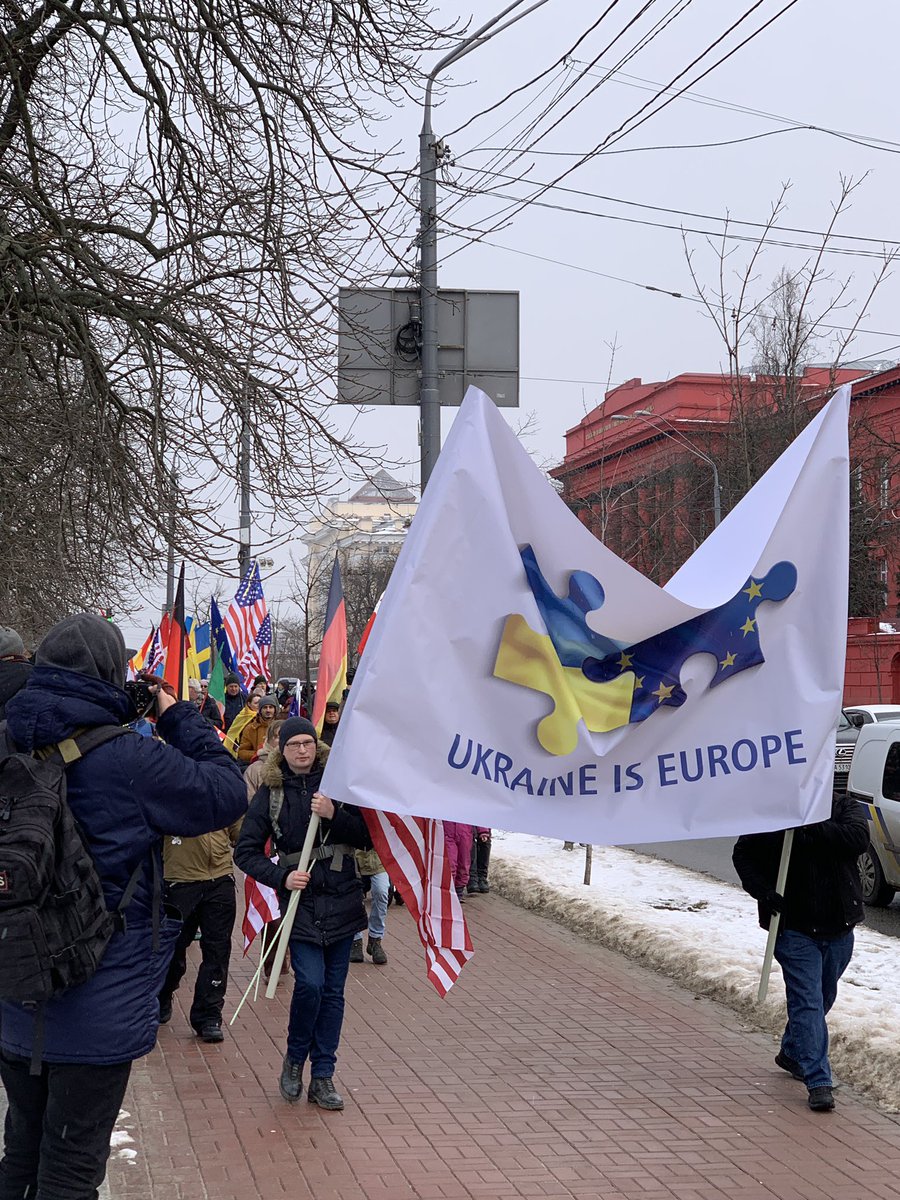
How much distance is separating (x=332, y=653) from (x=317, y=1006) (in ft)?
5.28

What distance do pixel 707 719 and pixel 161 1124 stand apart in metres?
2.92

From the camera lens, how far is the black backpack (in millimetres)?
3447

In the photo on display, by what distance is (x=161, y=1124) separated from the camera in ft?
19.9

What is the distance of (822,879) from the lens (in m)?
6.46

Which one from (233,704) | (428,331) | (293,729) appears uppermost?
(428,331)

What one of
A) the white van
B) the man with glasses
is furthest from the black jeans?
the white van

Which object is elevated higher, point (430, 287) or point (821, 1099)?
point (430, 287)

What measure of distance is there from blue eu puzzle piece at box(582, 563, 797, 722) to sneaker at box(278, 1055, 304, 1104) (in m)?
2.52

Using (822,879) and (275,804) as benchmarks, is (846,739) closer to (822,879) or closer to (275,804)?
(822,879)

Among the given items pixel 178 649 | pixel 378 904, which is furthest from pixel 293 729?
pixel 178 649

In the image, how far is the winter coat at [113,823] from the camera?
3.62 metres

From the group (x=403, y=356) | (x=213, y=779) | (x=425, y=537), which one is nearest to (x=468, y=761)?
(x=425, y=537)

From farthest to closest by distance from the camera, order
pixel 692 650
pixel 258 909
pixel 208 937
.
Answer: pixel 208 937 < pixel 258 909 < pixel 692 650

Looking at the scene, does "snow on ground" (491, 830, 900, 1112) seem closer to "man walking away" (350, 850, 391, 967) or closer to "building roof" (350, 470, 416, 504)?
"man walking away" (350, 850, 391, 967)
